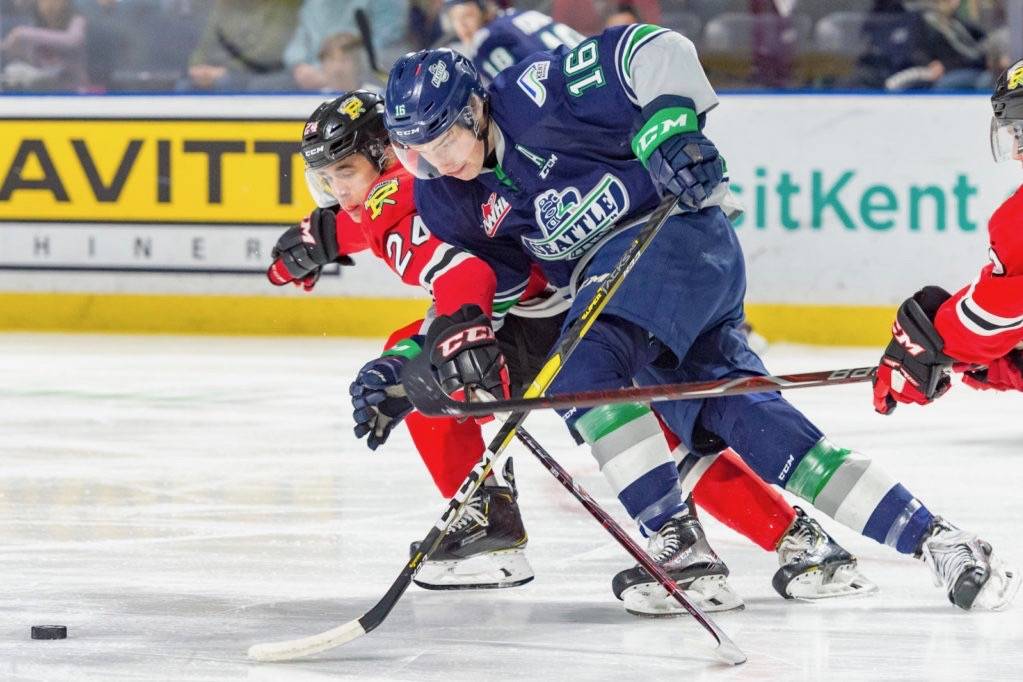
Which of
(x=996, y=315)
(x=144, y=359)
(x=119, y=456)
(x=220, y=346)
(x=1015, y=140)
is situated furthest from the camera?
(x=220, y=346)

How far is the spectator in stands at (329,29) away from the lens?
23.9ft

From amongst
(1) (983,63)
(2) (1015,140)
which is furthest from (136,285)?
(2) (1015,140)

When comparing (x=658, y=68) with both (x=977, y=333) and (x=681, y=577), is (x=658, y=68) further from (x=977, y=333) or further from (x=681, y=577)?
(x=681, y=577)

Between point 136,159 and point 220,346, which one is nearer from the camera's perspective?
point 220,346

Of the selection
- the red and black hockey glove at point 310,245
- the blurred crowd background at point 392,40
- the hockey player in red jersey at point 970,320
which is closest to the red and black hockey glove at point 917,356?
the hockey player in red jersey at point 970,320

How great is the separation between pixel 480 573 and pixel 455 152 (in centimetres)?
74

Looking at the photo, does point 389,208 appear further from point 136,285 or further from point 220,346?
point 136,285

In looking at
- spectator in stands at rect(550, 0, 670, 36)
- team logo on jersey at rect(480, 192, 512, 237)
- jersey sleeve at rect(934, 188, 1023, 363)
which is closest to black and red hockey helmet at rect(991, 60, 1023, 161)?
jersey sleeve at rect(934, 188, 1023, 363)

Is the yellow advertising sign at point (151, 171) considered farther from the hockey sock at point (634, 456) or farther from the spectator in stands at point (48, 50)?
the hockey sock at point (634, 456)

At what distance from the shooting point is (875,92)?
667cm

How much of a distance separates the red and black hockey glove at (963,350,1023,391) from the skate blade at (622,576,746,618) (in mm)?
520

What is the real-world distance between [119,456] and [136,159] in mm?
3153

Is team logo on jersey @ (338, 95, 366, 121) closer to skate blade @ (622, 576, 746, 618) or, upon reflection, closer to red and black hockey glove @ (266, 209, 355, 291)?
red and black hockey glove @ (266, 209, 355, 291)

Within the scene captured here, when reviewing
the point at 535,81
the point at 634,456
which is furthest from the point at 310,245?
the point at 634,456
